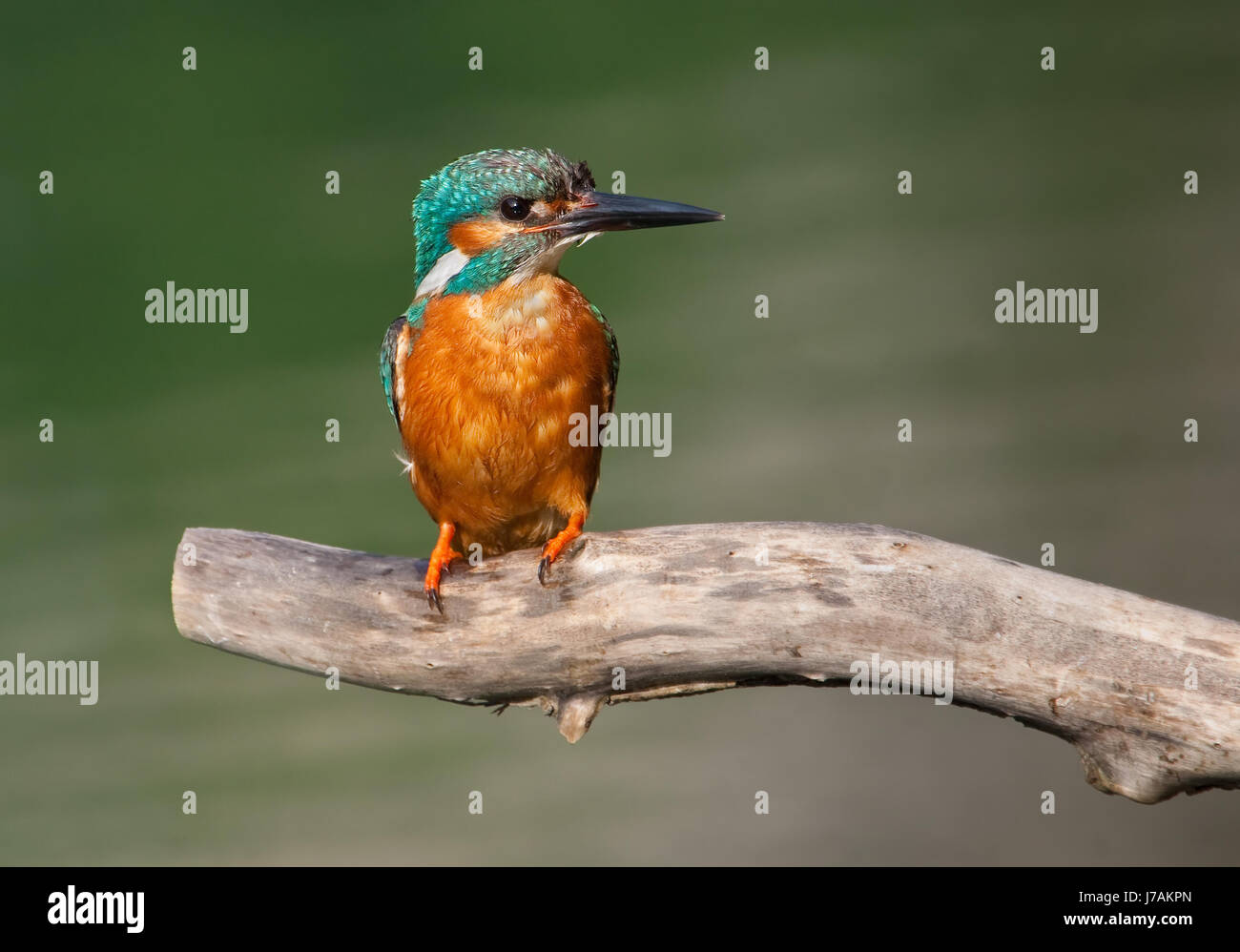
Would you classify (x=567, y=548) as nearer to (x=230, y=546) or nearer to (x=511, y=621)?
(x=511, y=621)

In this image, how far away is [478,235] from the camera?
2.65 m

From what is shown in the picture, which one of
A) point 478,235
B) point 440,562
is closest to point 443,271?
point 478,235

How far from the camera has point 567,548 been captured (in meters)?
2.51

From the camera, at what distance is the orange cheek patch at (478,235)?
8.66ft

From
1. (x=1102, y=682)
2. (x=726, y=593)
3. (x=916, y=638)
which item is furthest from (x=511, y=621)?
(x=1102, y=682)

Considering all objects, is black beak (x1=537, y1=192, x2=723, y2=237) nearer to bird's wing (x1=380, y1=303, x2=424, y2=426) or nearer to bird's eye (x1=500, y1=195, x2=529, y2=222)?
bird's eye (x1=500, y1=195, x2=529, y2=222)

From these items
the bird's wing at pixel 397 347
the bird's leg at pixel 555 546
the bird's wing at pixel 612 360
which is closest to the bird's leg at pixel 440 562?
the bird's leg at pixel 555 546

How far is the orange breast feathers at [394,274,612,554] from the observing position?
2.64m

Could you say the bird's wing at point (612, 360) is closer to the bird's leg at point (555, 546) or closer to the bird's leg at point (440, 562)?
the bird's leg at point (555, 546)

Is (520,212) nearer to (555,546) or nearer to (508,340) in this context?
(508,340)

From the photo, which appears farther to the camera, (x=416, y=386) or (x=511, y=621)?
→ (x=416, y=386)

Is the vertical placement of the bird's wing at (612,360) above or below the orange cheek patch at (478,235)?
below

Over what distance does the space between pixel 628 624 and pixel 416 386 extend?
0.77 meters

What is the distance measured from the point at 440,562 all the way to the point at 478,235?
0.74m
